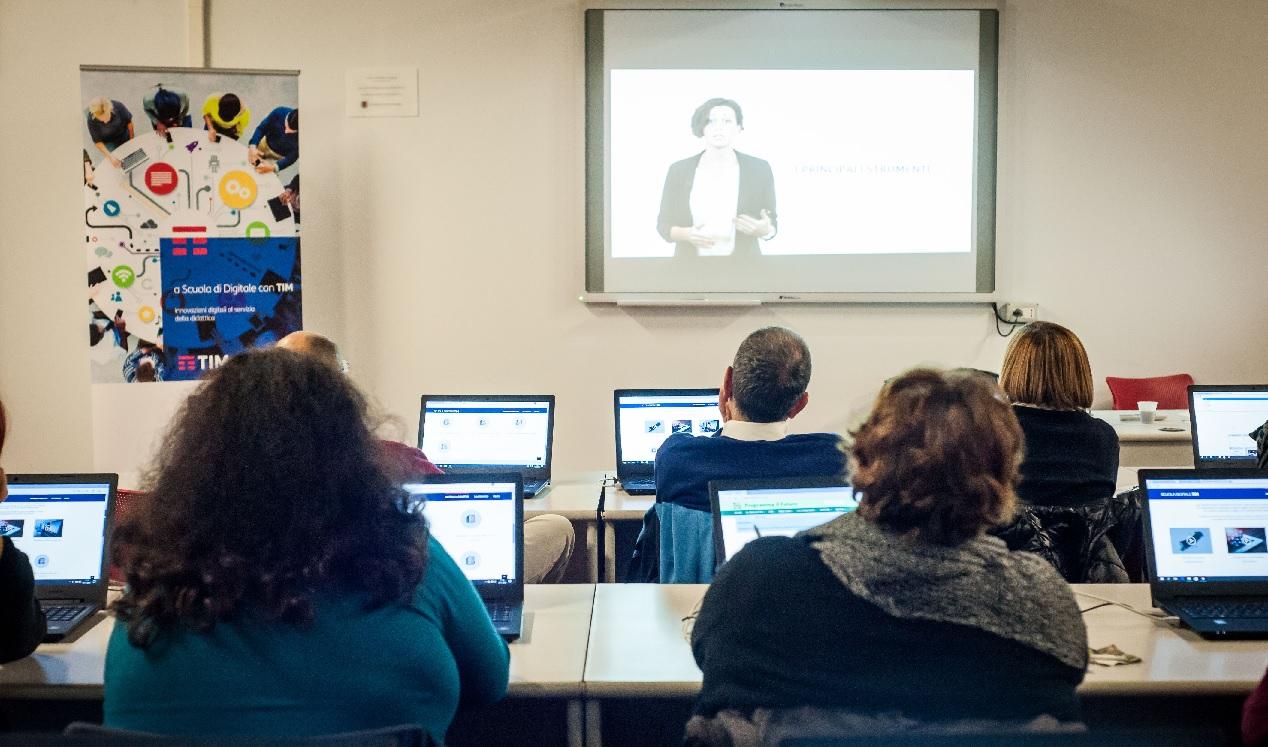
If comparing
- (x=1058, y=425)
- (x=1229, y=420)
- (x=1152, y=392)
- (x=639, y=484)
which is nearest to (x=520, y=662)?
(x=1058, y=425)

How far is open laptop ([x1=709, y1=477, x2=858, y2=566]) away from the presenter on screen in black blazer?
3191mm

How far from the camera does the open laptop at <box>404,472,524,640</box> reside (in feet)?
7.61

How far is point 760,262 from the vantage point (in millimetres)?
5383

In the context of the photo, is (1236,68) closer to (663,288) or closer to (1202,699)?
(663,288)

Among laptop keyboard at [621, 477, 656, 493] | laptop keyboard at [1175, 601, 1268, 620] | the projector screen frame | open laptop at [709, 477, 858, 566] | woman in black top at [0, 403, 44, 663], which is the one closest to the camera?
woman in black top at [0, 403, 44, 663]

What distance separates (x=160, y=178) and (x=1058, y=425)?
13.0 ft

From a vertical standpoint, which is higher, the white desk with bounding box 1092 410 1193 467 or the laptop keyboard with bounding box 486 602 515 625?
the white desk with bounding box 1092 410 1193 467

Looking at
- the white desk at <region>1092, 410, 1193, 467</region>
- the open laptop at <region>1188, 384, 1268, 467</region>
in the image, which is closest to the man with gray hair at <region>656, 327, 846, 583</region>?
the open laptop at <region>1188, 384, 1268, 467</region>

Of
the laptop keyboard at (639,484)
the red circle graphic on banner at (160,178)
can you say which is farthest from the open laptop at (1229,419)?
the red circle graphic on banner at (160,178)

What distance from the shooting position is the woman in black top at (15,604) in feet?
6.13

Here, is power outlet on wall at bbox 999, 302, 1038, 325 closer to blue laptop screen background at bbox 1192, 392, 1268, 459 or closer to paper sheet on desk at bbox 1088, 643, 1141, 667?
blue laptop screen background at bbox 1192, 392, 1268, 459

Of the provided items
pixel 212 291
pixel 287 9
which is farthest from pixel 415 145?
pixel 212 291

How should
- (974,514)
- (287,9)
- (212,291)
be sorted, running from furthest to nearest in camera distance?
(287,9), (212,291), (974,514)

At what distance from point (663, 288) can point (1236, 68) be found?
3.15 metres
